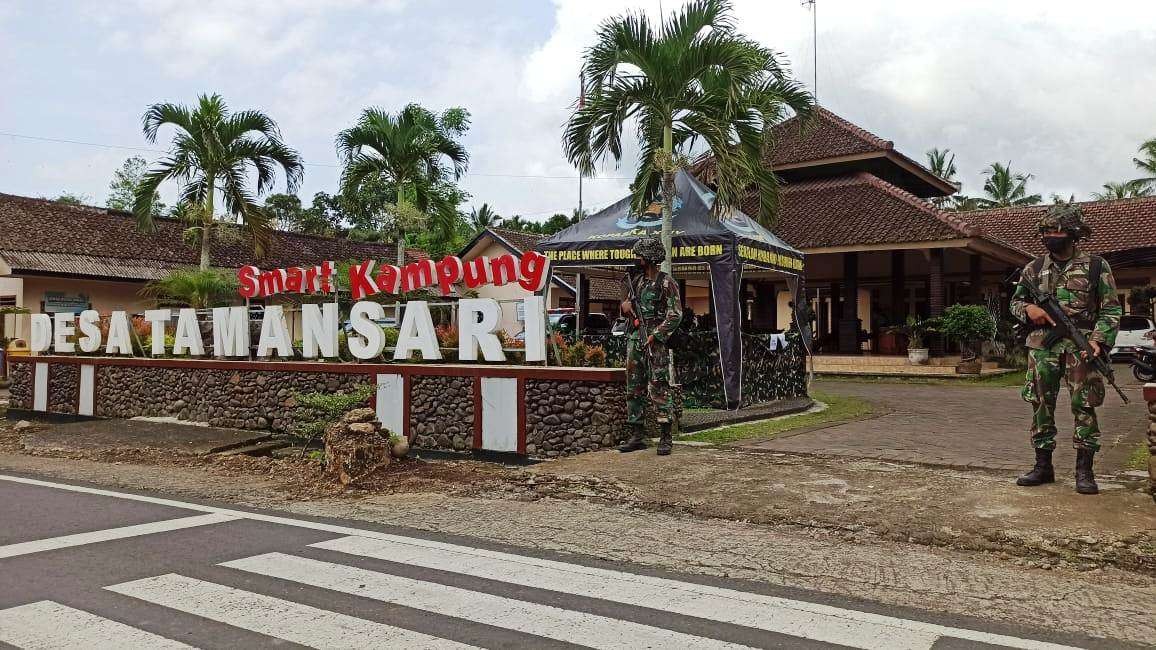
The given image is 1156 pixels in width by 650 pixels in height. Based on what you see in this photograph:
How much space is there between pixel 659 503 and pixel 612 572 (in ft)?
6.29

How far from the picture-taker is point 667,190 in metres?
12.7

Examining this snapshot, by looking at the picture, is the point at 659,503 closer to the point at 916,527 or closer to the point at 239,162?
the point at 916,527

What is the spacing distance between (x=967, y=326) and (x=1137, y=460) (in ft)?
42.9

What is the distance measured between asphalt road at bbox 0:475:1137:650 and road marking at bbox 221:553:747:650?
0.01 metres

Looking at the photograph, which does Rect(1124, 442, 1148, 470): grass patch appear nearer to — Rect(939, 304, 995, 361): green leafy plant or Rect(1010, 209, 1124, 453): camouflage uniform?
Rect(1010, 209, 1124, 453): camouflage uniform

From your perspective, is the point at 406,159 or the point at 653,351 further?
the point at 406,159

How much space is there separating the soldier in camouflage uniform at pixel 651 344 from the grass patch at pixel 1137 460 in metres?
4.16

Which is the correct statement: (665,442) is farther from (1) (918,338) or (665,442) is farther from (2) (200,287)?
(1) (918,338)

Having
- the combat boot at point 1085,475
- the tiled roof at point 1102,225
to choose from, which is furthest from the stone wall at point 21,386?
the tiled roof at point 1102,225

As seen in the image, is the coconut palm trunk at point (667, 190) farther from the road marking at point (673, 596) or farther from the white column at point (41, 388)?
the white column at point (41, 388)

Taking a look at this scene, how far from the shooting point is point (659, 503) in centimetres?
668

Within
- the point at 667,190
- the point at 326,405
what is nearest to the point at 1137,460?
the point at 667,190

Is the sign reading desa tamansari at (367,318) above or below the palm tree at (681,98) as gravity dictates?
below

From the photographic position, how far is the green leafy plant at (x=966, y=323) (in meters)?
20.2
